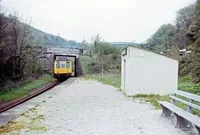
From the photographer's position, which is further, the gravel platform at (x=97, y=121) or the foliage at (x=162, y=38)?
the foliage at (x=162, y=38)

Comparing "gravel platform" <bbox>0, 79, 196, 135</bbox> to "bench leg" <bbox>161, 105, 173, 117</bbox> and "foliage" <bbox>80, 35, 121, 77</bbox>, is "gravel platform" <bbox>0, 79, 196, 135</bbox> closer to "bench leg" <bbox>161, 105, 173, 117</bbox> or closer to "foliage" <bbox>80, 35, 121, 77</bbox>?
"bench leg" <bbox>161, 105, 173, 117</bbox>

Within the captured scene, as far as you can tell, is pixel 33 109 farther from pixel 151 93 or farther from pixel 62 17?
pixel 62 17

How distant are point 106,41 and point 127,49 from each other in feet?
72.3

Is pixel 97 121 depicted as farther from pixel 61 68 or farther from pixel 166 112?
pixel 61 68

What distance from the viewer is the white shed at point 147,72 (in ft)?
40.6

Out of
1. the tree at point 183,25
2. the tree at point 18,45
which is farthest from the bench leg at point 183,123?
the tree at point 183,25

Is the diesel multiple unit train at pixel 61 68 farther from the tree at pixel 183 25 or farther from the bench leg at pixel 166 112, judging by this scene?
the bench leg at pixel 166 112

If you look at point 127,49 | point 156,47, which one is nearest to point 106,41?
point 156,47

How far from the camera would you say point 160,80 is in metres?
12.5

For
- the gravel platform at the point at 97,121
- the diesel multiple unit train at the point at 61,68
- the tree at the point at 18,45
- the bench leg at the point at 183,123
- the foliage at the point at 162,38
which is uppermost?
the foliage at the point at 162,38

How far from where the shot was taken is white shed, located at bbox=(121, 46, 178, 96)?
12367 millimetres

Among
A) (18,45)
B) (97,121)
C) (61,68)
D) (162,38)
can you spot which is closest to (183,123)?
(97,121)

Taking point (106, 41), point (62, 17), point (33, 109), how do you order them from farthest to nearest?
point (106, 41)
point (62, 17)
point (33, 109)

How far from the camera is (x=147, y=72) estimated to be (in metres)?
12.4
